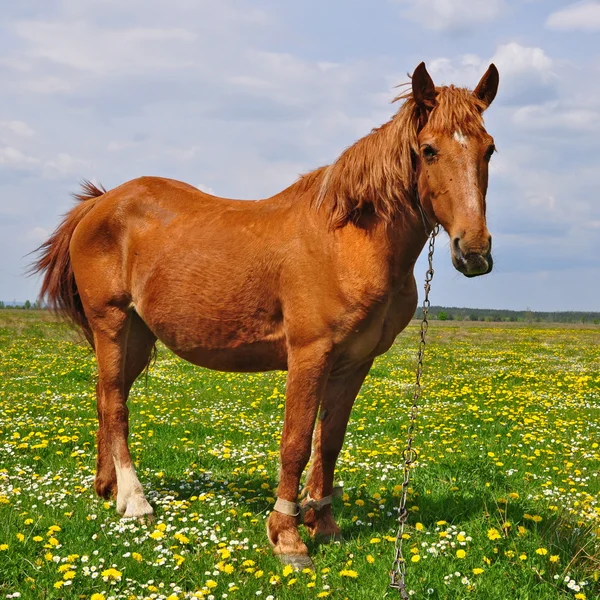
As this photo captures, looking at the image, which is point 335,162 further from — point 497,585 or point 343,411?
point 497,585

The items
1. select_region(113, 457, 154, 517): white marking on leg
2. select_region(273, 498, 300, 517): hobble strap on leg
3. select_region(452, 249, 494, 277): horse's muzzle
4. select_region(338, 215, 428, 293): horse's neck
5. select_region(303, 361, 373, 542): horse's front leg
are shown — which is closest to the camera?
select_region(452, 249, 494, 277): horse's muzzle

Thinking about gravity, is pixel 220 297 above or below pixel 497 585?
above

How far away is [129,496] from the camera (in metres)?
5.48

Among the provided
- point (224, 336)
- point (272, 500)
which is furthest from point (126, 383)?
point (272, 500)

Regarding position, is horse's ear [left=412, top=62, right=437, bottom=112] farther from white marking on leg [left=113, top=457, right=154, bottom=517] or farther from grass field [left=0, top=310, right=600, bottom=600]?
white marking on leg [left=113, top=457, right=154, bottom=517]

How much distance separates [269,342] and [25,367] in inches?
509

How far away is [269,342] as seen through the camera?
193 inches

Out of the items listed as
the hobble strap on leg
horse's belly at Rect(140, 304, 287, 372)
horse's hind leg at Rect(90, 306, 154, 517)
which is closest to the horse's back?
horse's belly at Rect(140, 304, 287, 372)

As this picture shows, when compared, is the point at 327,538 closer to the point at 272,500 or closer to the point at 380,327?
the point at 272,500

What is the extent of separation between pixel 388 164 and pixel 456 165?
2.06 feet

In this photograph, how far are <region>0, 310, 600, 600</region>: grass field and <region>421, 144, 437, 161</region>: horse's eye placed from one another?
2.95 m

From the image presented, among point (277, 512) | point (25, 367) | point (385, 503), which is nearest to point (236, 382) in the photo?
point (25, 367)

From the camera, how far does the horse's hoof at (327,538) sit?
16.4ft

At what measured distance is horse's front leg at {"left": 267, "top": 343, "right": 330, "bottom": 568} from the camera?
445 cm
